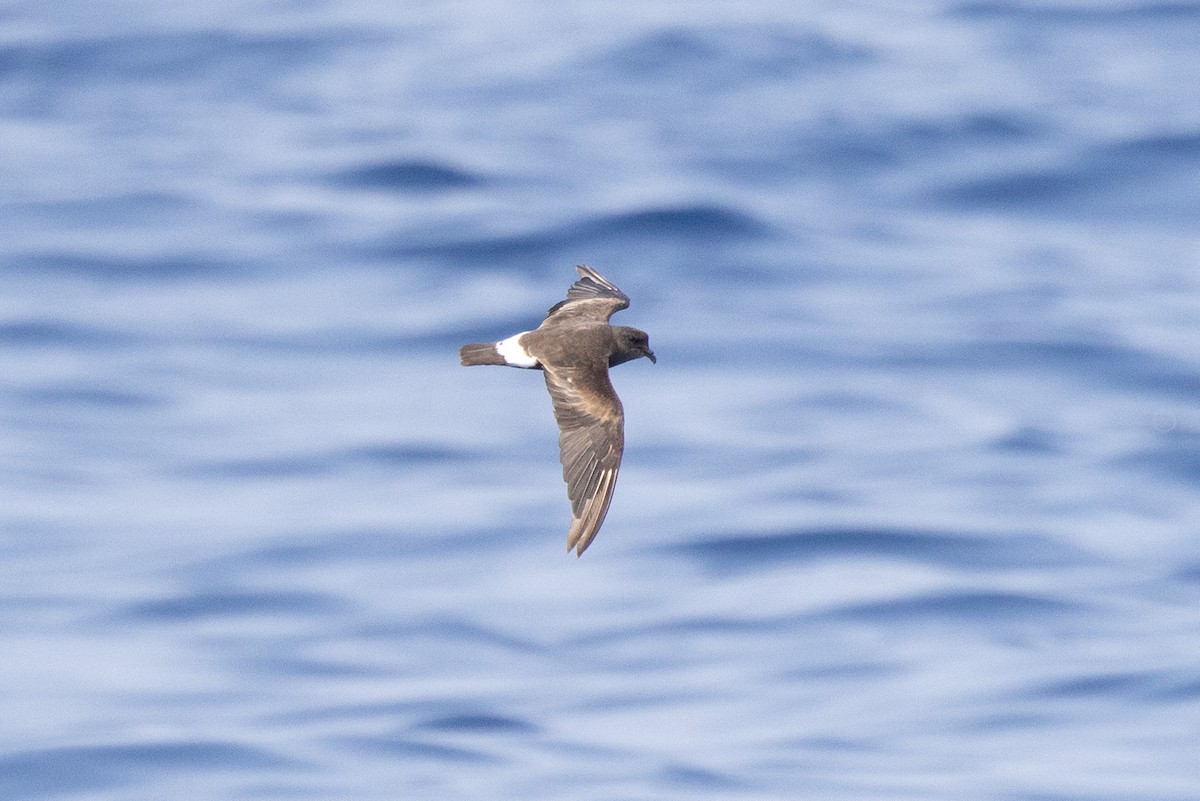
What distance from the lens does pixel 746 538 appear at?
21.6 m

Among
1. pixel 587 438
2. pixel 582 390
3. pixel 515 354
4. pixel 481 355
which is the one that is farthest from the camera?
pixel 481 355

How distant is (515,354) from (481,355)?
8.2 inches

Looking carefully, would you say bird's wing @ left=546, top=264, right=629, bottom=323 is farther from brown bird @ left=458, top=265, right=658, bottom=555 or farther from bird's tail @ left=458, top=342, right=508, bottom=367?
bird's tail @ left=458, top=342, right=508, bottom=367

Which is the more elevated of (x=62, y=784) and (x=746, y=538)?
(x=746, y=538)

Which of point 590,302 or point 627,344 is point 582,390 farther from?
point 590,302

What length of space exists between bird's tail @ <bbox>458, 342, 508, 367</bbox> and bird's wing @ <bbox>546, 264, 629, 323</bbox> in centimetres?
69

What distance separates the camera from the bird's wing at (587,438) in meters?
9.04

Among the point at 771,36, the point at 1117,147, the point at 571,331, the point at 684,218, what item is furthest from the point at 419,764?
the point at 771,36

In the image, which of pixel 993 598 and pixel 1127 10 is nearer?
pixel 993 598

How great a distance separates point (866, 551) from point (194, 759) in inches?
299

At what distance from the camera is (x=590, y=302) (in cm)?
1147

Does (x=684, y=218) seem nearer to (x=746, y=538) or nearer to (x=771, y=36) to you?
(x=746, y=538)

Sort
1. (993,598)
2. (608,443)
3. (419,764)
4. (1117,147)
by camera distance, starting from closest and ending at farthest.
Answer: (608,443)
(419,764)
(993,598)
(1117,147)

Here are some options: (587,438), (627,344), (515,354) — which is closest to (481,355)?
(515,354)
